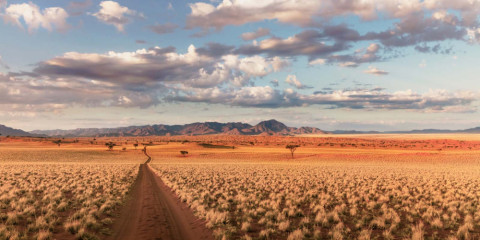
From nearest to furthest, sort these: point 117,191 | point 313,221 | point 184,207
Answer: point 313,221 → point 184,207 → point 117,191

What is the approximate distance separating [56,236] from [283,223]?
8511 millimetres

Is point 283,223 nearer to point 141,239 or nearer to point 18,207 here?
point 141,239

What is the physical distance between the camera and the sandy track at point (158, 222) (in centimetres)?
1068

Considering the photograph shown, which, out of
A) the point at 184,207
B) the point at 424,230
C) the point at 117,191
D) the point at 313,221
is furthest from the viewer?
the point at 117,191

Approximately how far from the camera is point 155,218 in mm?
13086

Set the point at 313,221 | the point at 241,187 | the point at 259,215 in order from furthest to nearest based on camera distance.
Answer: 1. the point at 241,187
2. the point at 259,215
3. the point at 313,221

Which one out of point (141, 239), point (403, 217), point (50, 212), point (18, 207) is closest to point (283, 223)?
point (141, 239)

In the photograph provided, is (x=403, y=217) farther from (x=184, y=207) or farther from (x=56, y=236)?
(x=56, y=236)

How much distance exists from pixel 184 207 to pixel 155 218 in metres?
2.86

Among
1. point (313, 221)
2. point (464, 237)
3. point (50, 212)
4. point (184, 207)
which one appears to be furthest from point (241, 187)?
point (464, 237)

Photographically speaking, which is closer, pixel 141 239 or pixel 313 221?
pixel 141 239

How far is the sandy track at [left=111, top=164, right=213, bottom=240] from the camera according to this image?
1068 centimetres

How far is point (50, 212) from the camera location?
13.0m

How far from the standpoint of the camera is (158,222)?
40.6 ft
